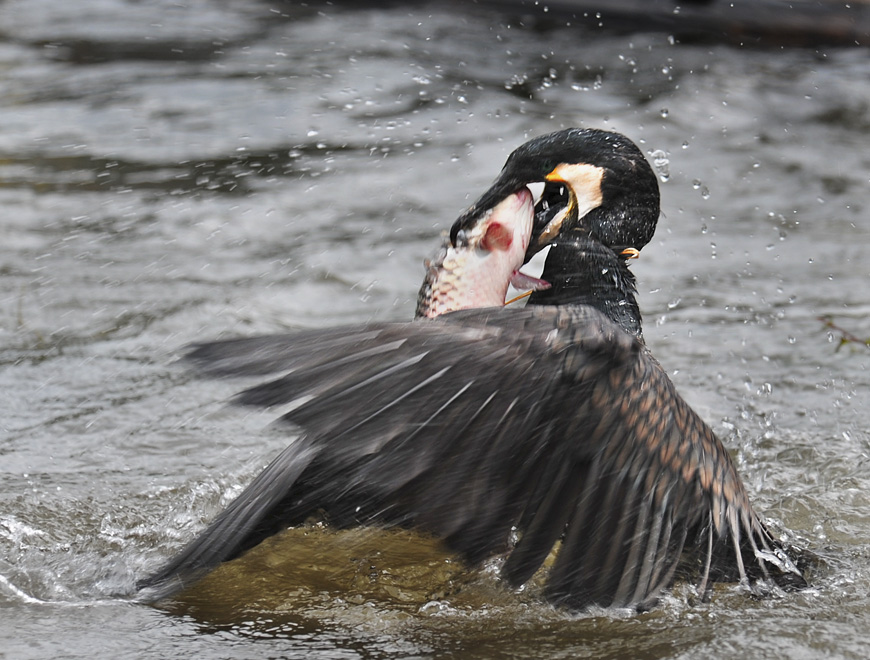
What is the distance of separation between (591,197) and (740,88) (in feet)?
19.5

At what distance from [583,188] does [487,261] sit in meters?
0.33

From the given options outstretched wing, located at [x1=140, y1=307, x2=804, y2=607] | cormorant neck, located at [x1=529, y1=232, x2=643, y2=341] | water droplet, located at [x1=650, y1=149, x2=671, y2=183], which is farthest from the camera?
water droplet, located at [x1=650, y1=149, x2=671, y2=183]

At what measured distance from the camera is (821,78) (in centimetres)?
889

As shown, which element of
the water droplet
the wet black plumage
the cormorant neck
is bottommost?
the wet black plumage

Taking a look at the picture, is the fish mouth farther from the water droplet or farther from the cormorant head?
the water droplet

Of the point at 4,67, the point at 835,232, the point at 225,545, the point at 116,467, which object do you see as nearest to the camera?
the point at 225,545

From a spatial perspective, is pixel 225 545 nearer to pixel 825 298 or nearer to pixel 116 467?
pixel 116 467

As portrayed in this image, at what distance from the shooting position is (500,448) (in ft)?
7.71

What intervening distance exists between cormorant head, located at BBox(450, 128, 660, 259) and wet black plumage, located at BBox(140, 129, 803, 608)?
2.16 feet

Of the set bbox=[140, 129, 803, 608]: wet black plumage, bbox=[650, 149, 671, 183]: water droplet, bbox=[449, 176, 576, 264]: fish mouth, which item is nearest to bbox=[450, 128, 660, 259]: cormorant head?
bbox=[449, 176, 576, 264]: fish mouth

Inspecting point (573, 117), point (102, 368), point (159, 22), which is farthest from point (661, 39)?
point (102, 368)

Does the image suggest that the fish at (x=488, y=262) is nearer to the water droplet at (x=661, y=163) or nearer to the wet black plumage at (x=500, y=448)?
the wet black plumage at (x=500, y=448)

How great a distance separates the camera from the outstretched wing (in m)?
2.29

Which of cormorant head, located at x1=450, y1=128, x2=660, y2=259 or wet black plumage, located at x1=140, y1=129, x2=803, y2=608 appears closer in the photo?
wet black plumage, located at x1=140, y1=129, x2=803, y2=608
